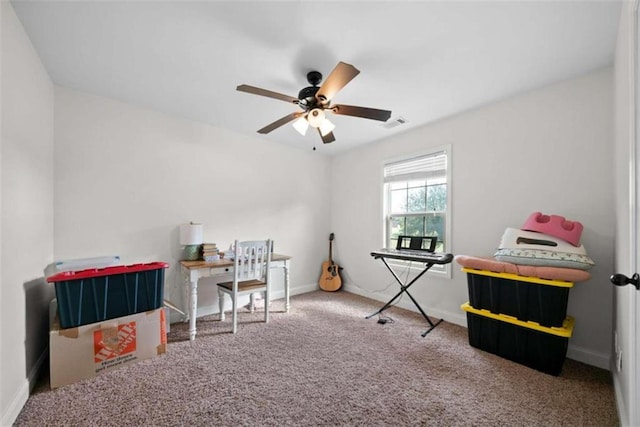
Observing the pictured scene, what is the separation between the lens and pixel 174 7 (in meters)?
1.52

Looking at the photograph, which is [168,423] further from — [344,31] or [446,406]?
[344,31]

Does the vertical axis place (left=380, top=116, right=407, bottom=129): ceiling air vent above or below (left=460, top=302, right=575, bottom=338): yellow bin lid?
above

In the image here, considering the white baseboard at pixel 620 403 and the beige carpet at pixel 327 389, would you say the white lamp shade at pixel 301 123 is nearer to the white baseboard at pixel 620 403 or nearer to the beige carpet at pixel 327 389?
the beige carpet at pixel 327 389

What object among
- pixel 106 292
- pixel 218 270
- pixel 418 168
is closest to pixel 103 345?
pixel 106 292

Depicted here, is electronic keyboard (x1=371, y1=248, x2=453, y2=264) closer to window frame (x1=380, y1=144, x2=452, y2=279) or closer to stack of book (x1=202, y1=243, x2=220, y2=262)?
window frame (x1=380, y1=144, x2=452, y2=279)

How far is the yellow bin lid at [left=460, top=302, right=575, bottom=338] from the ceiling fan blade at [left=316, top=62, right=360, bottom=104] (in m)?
2.19

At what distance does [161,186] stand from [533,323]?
3.75 metres

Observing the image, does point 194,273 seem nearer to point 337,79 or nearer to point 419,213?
point 337,79

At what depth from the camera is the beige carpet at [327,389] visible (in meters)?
1.53

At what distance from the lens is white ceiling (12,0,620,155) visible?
1.54m

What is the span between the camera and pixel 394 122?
3166 millimetres

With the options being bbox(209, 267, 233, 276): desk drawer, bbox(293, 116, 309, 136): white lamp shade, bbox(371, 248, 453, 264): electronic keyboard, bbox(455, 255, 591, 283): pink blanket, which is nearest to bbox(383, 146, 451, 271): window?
bbox(371, 248, 453, 264): electronic keyboard

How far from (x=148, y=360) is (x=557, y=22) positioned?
3780 millimetres

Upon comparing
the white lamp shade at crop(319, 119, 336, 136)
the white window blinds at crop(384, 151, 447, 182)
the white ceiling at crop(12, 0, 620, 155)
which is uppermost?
the white ceiling at crop(12, 0, 620, 155)
